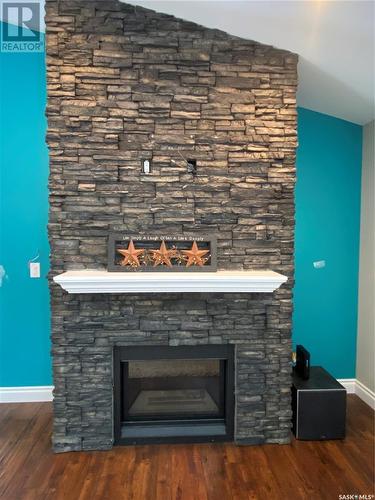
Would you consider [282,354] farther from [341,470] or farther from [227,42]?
[227,42]

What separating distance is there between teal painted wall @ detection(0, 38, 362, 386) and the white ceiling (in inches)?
22.1

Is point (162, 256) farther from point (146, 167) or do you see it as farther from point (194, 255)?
point (146, 167)

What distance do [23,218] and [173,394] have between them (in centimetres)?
180

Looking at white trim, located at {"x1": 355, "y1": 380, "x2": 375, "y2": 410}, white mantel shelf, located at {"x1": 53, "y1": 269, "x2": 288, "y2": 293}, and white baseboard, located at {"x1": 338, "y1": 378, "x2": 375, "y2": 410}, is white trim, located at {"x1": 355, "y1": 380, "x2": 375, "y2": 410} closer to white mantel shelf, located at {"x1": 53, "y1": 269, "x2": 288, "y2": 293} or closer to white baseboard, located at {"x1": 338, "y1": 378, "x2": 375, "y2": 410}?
white baseboard, located at {"x1": 338, "y1": 378, "x2": 375, "y2": 410}

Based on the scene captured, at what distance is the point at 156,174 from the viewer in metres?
2.23

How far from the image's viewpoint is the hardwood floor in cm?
189

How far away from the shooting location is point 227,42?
7.31ft

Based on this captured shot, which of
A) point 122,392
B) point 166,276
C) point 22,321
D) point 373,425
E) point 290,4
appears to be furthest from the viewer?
point 22,321

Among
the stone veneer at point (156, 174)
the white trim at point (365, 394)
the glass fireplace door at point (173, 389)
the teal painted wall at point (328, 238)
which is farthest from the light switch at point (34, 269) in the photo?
the white trim at point (365, 394)

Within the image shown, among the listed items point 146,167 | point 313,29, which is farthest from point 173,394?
point 313,29

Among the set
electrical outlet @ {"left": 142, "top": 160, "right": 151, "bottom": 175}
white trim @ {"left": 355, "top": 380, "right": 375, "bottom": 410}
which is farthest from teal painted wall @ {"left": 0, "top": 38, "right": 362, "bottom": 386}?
electrical outlet @ {"left": 142, "top": 160, "right": 151, "bottom": 175}

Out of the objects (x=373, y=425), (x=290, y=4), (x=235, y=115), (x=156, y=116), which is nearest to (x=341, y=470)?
(x=373, y=425)

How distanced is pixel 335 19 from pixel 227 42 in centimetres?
65

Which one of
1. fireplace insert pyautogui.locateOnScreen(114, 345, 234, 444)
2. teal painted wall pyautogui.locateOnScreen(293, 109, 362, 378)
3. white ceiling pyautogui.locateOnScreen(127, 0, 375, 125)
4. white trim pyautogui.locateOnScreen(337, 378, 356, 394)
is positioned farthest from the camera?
white trim pyautogui.locateOnScreen(337, 378, 356, 394)
